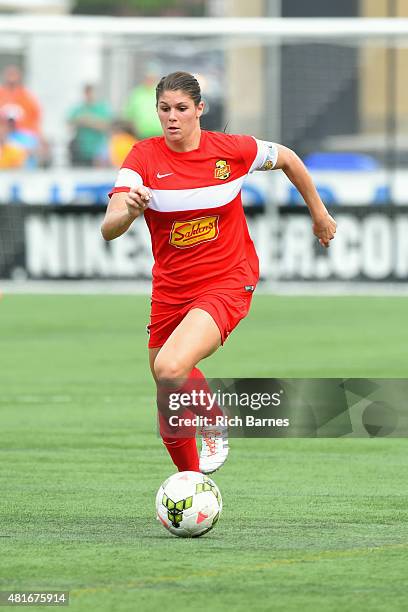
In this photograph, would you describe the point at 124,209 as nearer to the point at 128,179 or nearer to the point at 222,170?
the point at 128,179

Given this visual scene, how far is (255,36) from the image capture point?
70.5ft

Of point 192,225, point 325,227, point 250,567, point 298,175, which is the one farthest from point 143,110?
point 250,567

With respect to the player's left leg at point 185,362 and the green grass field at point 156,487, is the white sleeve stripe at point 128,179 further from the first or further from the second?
the green grass field at point 156,487

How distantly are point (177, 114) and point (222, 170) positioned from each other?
40 centimetres

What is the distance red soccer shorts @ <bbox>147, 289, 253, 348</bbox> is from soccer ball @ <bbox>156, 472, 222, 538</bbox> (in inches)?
31.9

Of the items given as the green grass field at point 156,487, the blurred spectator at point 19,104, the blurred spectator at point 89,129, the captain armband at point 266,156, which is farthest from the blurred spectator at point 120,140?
the captain armband at point 266,156

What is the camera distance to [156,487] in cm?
833

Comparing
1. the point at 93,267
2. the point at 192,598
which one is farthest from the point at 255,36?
the point at 192,598

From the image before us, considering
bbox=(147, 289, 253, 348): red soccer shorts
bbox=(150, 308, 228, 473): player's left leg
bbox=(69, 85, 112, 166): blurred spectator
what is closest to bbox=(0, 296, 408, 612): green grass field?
bbox=(150, 308, 228, 473): player's left leg

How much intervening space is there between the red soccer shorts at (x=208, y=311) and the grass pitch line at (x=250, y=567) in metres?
1.34

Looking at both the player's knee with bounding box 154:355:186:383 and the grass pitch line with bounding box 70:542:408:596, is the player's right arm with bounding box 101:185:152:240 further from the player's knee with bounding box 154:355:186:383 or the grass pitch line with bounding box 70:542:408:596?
the grass pitch line with bounding box 70:542:408:596

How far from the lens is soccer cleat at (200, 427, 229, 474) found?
317 inches

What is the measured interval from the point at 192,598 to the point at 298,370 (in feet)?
25.2

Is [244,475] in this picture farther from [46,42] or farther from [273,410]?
[46,42]
